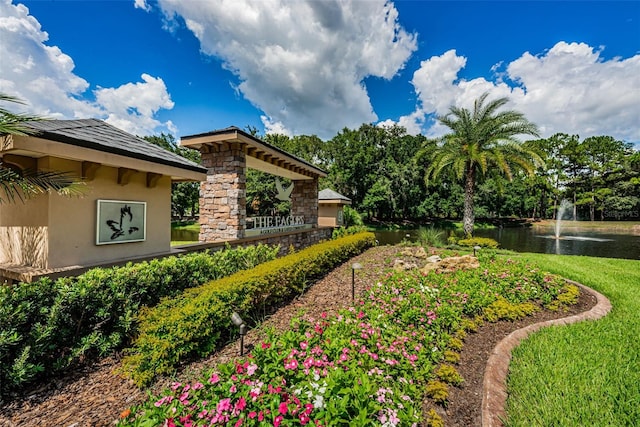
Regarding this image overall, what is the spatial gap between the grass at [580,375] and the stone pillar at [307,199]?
9.66m

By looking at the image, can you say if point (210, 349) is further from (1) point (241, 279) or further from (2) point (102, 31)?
(2) point (102, 31)

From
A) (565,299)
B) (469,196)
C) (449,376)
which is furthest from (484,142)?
(449,376)

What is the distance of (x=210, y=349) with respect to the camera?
2979 millimetres

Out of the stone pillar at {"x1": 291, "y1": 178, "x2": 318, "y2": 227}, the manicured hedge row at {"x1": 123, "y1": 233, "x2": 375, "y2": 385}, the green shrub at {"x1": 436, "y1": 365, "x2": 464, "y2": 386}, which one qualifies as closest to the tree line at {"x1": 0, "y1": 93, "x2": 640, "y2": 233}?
the stone pillar at {"x1": 291, "y1": 178, "x2": 318, "y2": 227}

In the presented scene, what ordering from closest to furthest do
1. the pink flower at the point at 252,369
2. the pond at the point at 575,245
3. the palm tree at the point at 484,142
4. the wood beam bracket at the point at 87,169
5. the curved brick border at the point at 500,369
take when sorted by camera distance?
the pink flower at the point at 252,369, the curved brick border at the point at 500,369, the wood beam bracket at the point at 87,169, the palm tree at the point at 484,142, the pond at the point at 575,245

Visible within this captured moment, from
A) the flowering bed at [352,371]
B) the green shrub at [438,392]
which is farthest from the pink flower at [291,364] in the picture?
the green shrub at [438,392]

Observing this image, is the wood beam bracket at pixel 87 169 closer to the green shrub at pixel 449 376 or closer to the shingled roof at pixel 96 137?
the shingled roof at pixel 96 137

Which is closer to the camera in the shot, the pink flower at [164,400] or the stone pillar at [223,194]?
the pink flower at [164,400]

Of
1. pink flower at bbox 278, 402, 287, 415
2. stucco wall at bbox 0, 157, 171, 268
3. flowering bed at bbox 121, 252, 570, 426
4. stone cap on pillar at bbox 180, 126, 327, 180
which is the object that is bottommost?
flowering bed at bbox 121, 252, 570, 426

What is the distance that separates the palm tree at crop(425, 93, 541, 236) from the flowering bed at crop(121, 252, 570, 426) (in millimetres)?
9008

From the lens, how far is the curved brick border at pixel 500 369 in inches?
88.3

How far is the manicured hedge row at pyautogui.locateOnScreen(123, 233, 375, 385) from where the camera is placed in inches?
100

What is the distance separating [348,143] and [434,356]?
95.5 ft

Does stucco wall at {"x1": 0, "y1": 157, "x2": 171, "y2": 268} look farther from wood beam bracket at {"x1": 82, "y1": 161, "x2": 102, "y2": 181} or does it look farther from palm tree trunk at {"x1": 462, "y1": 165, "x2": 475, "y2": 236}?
palm tree trunk at {"x1": 462, "y1": 165, "x2": 475, "y2": 236}
